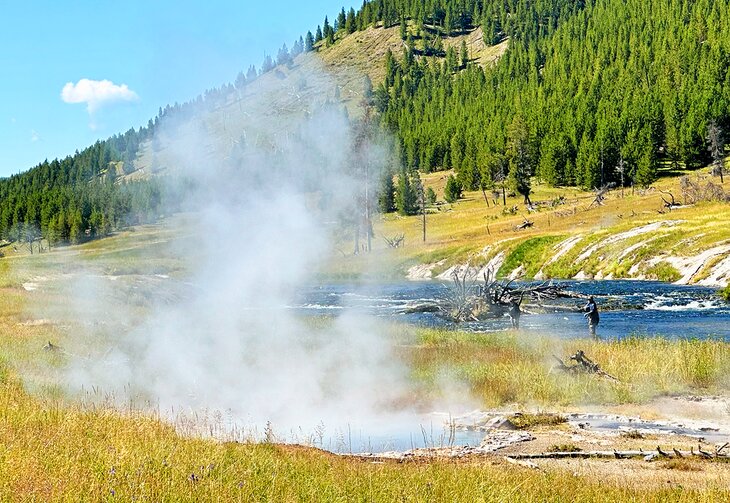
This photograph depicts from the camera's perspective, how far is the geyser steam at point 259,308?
18688 millimetres

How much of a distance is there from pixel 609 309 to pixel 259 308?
20.5 metres

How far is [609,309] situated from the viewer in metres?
40.0

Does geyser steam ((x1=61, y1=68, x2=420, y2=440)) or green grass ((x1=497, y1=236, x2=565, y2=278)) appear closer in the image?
geyser steam ((x1=61, y1=68, x2=420, y2=440))

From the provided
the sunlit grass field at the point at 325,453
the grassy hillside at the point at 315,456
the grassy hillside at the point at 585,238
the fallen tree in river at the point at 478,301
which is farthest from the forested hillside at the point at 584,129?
the grassy hillside at the point at 315,456

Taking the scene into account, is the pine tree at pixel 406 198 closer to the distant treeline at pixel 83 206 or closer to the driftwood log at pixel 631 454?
the distant treeline at pixel 83 206

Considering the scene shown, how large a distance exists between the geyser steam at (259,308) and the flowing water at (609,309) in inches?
346

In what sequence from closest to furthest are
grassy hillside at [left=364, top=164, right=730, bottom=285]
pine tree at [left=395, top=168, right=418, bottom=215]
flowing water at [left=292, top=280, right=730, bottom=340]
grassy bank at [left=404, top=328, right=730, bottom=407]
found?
grassy bank at [left=404, top=328, right=730, bottom=407] → flowing water at [left=292, top=280, right=730, bottom=340] → grassy hillside at [left=364, top=164, right=730, bottom=285] → pine tree at [left=395, top=168, right=418, bottom=215]

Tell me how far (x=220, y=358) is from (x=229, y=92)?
29.3 feet

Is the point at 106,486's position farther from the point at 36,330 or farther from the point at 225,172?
the point at 36,330

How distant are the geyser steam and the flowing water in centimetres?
879

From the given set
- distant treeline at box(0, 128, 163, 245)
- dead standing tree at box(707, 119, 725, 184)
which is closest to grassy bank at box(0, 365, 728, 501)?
distant treeline at box(0, 128, 163, 245)

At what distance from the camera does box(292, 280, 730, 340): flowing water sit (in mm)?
32062

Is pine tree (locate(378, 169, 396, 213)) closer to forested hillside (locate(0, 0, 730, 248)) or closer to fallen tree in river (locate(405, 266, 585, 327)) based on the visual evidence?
forested hillside (locate(0, 0, 730, 248))

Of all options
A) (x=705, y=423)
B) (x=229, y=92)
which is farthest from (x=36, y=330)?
(x=705, y=423)
